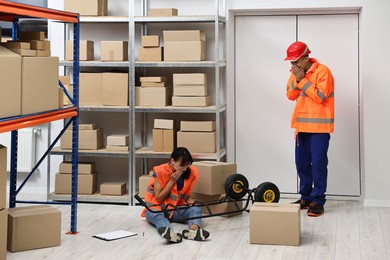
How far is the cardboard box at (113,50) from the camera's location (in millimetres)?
7230

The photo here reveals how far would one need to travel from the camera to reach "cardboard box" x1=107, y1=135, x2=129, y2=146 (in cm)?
727

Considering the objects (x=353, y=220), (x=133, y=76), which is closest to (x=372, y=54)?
(x=353, y=220)

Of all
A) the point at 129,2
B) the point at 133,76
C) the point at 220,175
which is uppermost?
the point at 129,2

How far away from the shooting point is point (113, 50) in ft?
23.8

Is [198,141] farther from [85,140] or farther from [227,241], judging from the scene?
[227,241]

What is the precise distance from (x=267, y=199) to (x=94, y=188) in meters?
2.09

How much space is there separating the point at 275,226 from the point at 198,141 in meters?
1.79

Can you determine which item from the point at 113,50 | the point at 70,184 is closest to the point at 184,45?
the point at 113,50

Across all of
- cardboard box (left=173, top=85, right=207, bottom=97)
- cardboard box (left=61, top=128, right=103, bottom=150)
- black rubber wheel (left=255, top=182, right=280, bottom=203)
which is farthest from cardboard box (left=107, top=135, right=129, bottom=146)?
black rubber wheel (left=255, top=182, right=280, bottom=203)

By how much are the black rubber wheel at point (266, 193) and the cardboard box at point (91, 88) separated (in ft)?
6.76

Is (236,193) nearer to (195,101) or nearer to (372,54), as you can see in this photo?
(195,101)

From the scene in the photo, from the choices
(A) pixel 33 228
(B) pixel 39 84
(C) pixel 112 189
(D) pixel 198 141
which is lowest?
(A) pixel 33 228

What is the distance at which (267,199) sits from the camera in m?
6.39

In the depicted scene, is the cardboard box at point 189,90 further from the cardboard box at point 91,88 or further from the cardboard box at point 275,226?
the cardboard box at point 275,226
